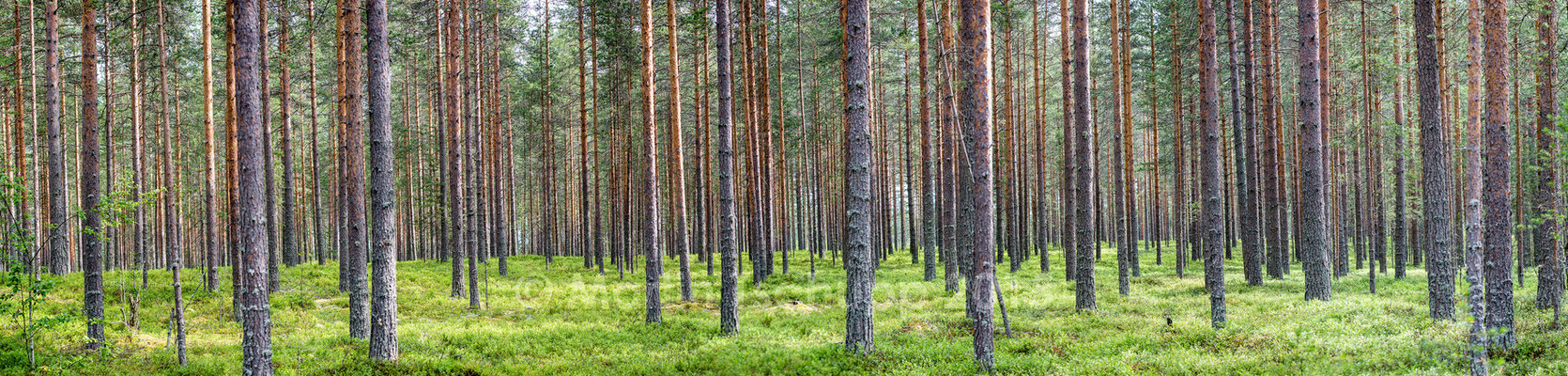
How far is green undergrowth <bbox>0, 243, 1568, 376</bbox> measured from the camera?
877 centimetres

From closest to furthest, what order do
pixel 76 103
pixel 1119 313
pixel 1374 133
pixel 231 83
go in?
pixel 231 83
pixel 1119 313
pixel 1374 133
pixel 76 103

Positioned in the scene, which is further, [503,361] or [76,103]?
[76,103]

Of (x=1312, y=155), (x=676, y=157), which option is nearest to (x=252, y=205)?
(x=676, y=157)

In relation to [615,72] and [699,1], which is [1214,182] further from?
[615,72]

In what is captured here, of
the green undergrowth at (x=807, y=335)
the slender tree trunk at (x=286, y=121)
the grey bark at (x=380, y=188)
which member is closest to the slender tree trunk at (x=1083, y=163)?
the green undergrowth at (x=807, y=335)

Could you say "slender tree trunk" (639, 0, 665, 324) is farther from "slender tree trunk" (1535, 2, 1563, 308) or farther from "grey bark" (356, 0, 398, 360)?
"slender tree trunk" (1535, 2, 1563, 308)

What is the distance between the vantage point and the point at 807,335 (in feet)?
39.6

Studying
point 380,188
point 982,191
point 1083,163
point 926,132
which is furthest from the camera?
point 926,132

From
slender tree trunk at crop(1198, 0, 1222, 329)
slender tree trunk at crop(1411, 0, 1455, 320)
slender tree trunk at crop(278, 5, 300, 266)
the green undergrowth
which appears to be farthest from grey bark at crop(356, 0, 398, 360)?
slender tree trunk at crop(1411, 0, 1455, 320)

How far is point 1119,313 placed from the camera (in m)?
13.4

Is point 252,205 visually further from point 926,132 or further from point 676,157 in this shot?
point 926,132

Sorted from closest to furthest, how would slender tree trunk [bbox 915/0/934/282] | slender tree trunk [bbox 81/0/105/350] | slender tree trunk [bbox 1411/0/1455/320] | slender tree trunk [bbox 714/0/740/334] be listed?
slender tree trunk [bbox 1411/0/1455/320] < slender tree trunk [bbox 81/0/105/350] < slender tree trunk [bbox 714/0/740/334] < slender tree trunk [bbox 915/0/934/282]

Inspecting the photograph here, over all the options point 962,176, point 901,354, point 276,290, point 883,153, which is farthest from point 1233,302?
point 276,290

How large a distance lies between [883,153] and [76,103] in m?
27.6
